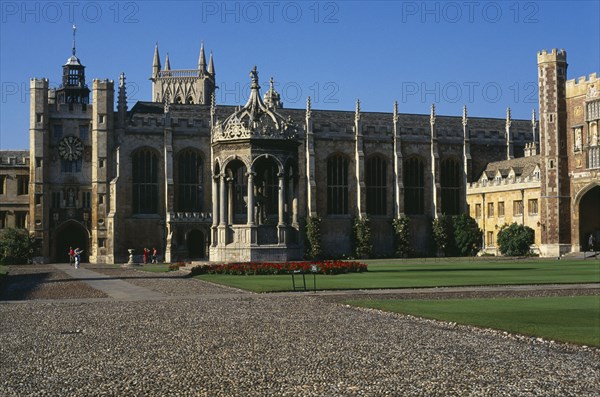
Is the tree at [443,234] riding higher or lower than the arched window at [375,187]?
lower

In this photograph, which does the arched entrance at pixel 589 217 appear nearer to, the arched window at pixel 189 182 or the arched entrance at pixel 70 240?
the arched window at pixel 189 182

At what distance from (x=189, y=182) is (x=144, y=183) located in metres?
3.61

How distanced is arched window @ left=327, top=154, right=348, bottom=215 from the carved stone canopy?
27.5 meters

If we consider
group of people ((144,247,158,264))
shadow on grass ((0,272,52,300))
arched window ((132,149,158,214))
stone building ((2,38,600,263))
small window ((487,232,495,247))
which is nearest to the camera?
shadow on grass ((0,272,52,300))

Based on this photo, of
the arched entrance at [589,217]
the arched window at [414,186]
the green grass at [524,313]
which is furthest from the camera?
the arched window at [414,186]

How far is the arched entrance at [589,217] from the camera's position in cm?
6262

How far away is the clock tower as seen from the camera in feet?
223

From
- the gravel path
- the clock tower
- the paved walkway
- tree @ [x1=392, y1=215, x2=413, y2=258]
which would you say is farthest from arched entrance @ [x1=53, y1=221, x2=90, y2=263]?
the gravel path

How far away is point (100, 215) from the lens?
224 ft

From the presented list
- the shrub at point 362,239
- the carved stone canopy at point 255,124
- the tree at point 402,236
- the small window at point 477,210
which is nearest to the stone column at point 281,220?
the carved stone canopy at point 255,124

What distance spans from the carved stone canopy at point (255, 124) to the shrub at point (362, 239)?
2642cm

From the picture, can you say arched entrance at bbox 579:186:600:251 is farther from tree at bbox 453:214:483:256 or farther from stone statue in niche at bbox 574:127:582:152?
tree at bbox 453:214:483:256

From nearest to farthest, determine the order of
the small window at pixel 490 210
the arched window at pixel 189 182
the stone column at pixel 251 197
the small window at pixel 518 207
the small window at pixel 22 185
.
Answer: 1. the stone column at pixel 251 197
2. the small window at pixel 518 207
3. the arched window at pixel 189 182
4. the small window at pixel 490 210
5. the small window at pixel 22 185

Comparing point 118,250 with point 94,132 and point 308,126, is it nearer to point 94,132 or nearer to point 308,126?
point 94,132
